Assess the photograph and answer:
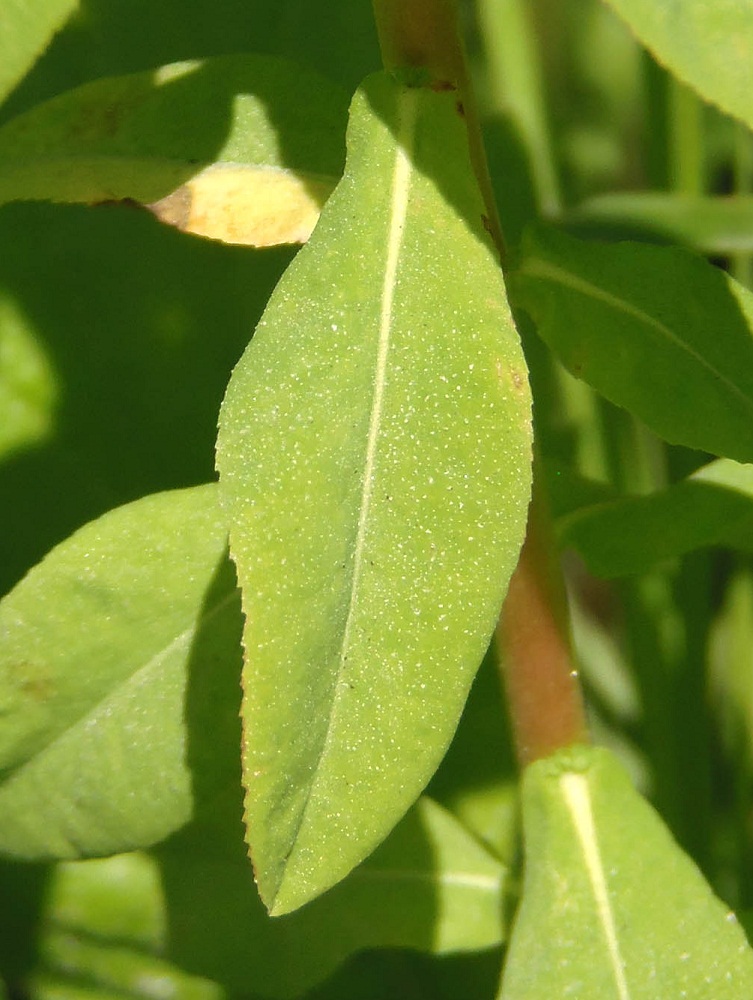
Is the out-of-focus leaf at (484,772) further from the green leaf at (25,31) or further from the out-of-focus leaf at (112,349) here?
the green leaf at (25,31)

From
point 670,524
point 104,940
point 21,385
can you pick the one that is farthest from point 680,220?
point 104,940

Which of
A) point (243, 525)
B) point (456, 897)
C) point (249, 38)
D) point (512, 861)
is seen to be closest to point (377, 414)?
point (243, 525)

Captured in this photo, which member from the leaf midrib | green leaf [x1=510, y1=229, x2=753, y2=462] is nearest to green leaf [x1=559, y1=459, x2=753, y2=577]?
green leaf [x1=510, y1=229, x2=753, y2=462]

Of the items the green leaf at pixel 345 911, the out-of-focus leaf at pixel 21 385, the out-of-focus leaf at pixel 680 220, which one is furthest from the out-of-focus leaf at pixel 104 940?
the out-of-focus leaf at pixel 680 220

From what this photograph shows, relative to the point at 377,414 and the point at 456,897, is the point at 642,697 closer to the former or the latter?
the point at 456,897

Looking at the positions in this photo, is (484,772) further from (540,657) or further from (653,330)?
(653,330)

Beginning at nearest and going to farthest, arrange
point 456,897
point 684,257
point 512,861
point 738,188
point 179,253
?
1. point 684,257
2. point 456,897
3. point 512,861
4. point 179,253
5. point 738,188

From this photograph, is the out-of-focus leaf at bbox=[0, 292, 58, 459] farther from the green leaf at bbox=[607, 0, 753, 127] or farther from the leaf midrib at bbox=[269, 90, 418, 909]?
the green leaf at bbox=[607, 0, 753, 127]
